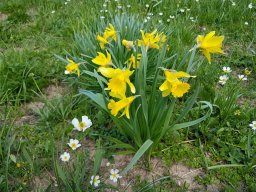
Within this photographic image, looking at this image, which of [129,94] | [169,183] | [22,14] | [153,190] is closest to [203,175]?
[169,183]

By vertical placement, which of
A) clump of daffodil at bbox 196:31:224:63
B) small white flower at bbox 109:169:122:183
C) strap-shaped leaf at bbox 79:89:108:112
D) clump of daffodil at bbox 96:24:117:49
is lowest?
small white flower at bbox 109:169:122:183

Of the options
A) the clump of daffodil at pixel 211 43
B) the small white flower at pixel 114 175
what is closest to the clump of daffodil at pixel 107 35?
the clump of daffodil at pixel 211 43

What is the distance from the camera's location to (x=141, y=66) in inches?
70.1

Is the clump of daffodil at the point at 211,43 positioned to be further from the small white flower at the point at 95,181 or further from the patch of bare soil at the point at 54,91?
the patch of bare soil at the point at 54,91

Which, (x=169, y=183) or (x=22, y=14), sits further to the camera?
(x=22, y=14)

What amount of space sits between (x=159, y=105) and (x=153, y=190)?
49 cm

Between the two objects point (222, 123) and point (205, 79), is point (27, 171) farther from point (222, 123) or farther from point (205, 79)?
point (205, 79)

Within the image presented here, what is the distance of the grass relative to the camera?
1900 mm

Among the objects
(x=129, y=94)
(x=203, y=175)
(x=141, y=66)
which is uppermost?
(x=141, y=66)

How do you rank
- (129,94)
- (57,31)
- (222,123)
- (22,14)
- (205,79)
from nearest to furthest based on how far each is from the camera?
→ (129,94), (222,123), (205,79), (57,31), (22,14)

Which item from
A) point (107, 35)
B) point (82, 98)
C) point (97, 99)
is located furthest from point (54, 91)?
point (97, 99)

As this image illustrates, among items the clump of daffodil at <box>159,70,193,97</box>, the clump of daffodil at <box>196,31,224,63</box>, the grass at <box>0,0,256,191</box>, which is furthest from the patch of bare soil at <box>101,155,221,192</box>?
the clump of daffodil at <box>196,31,224,63</box>

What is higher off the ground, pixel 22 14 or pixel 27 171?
pixel 22 14

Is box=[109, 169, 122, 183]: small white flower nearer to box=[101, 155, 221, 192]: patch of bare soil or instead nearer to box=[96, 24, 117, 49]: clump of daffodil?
box=[101, 155, 221, 192]: patch of bare soil
